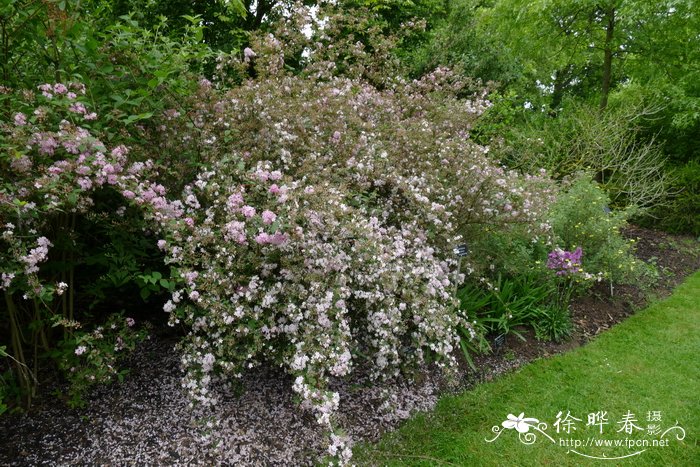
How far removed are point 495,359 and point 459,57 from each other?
6792mm

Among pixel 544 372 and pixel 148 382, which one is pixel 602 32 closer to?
pixel 544 372

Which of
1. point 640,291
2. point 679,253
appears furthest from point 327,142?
point 679,253

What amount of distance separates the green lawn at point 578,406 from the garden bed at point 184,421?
0.17 m

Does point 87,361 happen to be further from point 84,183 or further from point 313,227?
point 313,227

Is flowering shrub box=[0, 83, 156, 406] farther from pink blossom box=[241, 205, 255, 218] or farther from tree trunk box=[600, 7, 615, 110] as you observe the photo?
tree trunk box=[600, 7, 615, 110]

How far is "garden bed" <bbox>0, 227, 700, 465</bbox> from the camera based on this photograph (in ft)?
8.23

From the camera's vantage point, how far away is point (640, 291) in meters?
5.82

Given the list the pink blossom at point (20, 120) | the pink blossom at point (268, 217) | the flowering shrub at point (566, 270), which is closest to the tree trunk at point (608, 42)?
the flowering shrub at point (566, 270)

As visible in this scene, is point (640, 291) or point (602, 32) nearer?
point (640, 291)

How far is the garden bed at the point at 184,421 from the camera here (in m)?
2.51

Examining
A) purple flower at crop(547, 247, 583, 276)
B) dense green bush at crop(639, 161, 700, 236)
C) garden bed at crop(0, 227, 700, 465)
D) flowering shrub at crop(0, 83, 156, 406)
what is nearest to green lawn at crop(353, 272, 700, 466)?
garden bed at crop(0, 227, 700, 465)

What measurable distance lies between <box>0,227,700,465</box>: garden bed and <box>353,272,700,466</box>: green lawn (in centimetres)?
17

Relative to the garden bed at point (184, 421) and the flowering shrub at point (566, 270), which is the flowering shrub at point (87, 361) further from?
the flowering shrub at point (566, 270)

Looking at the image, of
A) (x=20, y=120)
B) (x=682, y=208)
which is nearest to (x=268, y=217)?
(x=20, y=120)
